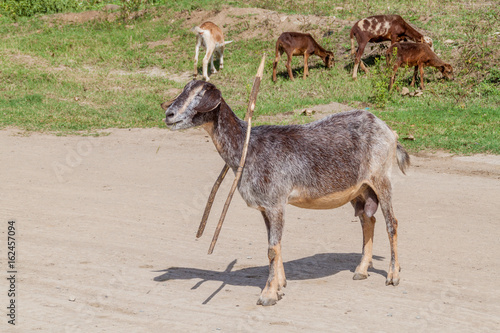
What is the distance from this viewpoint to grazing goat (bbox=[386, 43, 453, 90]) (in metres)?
16.2

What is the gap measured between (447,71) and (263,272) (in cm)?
1161

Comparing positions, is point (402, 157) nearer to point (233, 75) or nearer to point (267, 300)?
point (267, 300)

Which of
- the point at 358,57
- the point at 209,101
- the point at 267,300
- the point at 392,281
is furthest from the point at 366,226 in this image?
the point at 358,57

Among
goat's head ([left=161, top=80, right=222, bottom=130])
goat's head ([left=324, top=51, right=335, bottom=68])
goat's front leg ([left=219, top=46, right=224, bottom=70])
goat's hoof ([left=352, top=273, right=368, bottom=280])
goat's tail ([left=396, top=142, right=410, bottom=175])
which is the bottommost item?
goat's front leg ([left=219, top=46, right=224, bottom=70])

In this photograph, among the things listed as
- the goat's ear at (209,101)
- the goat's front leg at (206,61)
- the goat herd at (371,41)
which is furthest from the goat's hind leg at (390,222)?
the goat's front leg at (206,61)

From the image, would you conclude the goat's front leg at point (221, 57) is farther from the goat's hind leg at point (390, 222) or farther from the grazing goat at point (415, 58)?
the goat's hind leg at point (390, 222)

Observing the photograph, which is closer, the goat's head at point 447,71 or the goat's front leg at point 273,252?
the goat's front leg at point 273,252

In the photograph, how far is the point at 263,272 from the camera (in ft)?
22.4

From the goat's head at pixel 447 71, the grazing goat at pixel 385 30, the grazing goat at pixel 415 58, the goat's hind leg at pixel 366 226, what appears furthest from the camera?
the grazing goat at pixel 385 30

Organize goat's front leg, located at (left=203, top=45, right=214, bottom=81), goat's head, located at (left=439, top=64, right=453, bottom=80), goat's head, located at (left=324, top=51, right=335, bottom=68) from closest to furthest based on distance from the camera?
goat's head, located at (left=439, top=64, right=453, bottom=80), goat's head, located at (left=324, top=51, right=335, bottom=68), goat's front leg, located at (left=203, top=45, right=214, bottom=81)

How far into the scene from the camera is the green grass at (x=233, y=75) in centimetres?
1429

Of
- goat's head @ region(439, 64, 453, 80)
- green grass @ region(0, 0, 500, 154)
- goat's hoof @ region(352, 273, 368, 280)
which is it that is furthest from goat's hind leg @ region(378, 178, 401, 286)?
goat's head @ region(439, 64, 453, 80)

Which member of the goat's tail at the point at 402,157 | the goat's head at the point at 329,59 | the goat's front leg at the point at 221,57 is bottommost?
the goat's front leg at the point at 221,57

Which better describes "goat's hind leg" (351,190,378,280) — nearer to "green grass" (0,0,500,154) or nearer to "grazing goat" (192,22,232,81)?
"green grass" (0,0,500,154)
